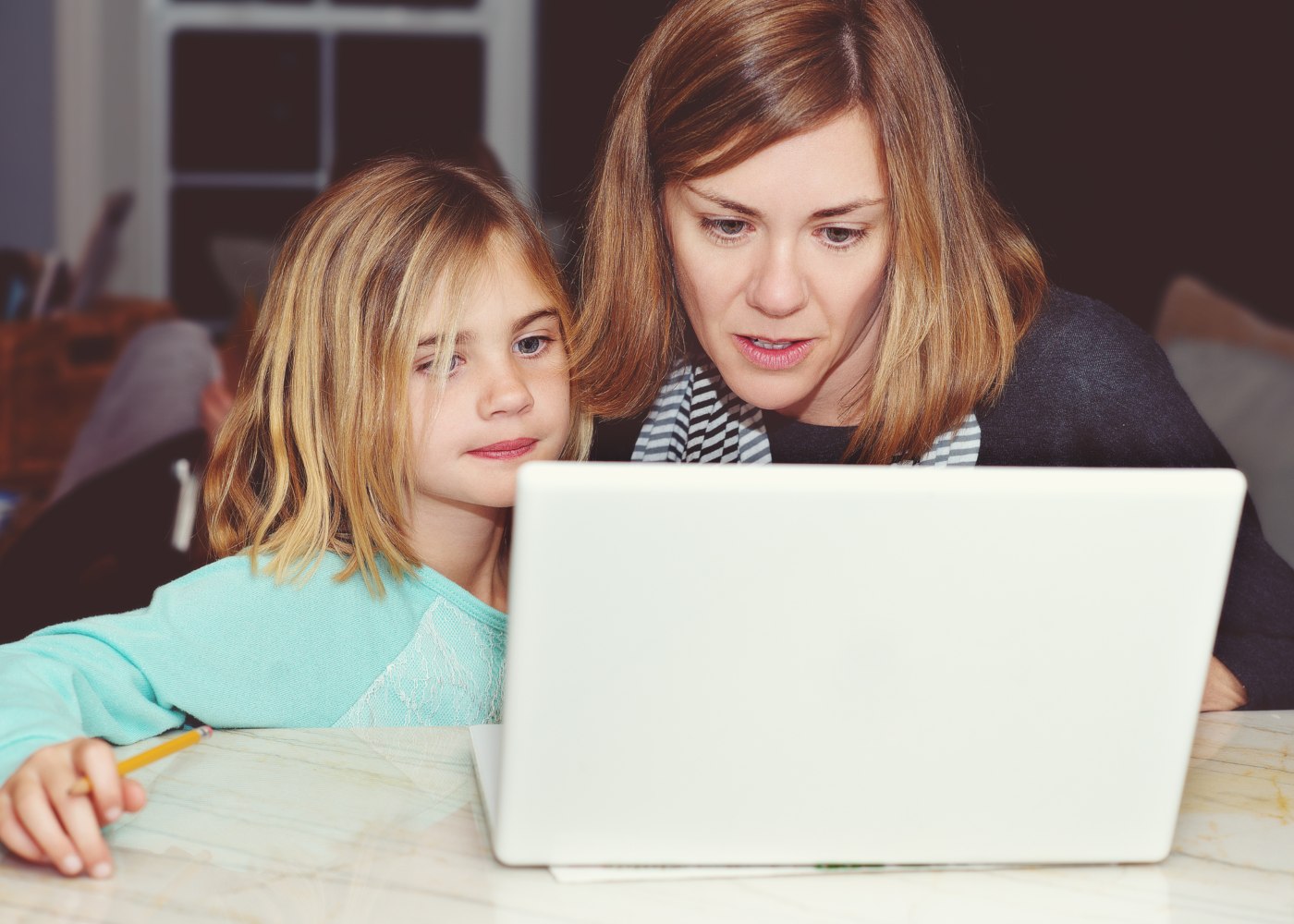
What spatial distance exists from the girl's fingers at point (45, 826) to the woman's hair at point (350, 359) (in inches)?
13.8

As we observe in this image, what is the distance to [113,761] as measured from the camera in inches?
30.6

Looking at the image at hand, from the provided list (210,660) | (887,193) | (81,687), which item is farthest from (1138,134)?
(81,687)

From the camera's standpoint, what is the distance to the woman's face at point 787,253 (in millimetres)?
1134

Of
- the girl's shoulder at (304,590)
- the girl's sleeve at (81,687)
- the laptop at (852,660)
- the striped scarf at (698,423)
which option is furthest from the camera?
the striped scarf at (698,423)

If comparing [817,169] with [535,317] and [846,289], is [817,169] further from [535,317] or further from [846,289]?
[535,317]

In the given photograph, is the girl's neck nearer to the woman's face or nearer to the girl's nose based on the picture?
the girl's nose


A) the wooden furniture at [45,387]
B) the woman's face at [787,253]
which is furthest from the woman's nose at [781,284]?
the wooden furniture at [45,387]

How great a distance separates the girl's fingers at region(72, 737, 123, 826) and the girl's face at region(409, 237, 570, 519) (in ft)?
1.44

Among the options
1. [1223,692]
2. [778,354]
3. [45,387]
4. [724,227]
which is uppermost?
[724,227]

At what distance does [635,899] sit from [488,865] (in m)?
0.09

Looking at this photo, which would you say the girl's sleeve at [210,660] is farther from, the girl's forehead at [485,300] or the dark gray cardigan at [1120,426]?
the dark gray cardigan at [1120,426]

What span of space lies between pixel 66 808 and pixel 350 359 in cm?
51

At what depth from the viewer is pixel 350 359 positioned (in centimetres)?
119

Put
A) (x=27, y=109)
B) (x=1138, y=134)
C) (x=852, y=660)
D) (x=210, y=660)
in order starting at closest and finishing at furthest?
(x=852, y=660), (x=210, y=660), (x=1138, y=134), (x=27, y=109)
